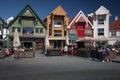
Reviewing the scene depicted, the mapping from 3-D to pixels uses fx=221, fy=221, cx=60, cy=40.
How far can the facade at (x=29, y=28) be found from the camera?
48.6 metres

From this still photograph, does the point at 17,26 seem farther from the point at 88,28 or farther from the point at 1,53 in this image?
the point at 1,53

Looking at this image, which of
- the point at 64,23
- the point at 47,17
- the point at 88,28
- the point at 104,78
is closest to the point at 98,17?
the point at 88,28

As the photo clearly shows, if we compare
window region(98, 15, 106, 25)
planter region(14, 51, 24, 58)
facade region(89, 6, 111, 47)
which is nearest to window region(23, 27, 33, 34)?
facade region(89, 6, 111, 47)

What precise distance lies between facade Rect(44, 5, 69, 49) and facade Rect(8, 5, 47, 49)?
5.52 ft

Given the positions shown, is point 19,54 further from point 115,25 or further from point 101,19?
point 115,25

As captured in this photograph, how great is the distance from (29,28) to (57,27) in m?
6.65

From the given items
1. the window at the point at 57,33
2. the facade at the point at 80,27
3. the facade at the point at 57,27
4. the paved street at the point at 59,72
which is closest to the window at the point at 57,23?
the facade at the point at 57,27

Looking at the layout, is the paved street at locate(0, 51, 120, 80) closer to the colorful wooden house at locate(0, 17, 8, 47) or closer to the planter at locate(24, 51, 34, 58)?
the planter at locate(24, 51, 34, 58)

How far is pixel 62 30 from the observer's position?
5169 centimetres

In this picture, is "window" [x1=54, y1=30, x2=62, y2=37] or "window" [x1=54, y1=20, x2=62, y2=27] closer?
"window" [x1=54, y1=30, x2=62, y2=37]

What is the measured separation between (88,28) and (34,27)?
13219mm

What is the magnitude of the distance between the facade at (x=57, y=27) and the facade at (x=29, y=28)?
1.68 m

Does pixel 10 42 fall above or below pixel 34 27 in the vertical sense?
below

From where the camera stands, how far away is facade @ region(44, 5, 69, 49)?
50.8m
